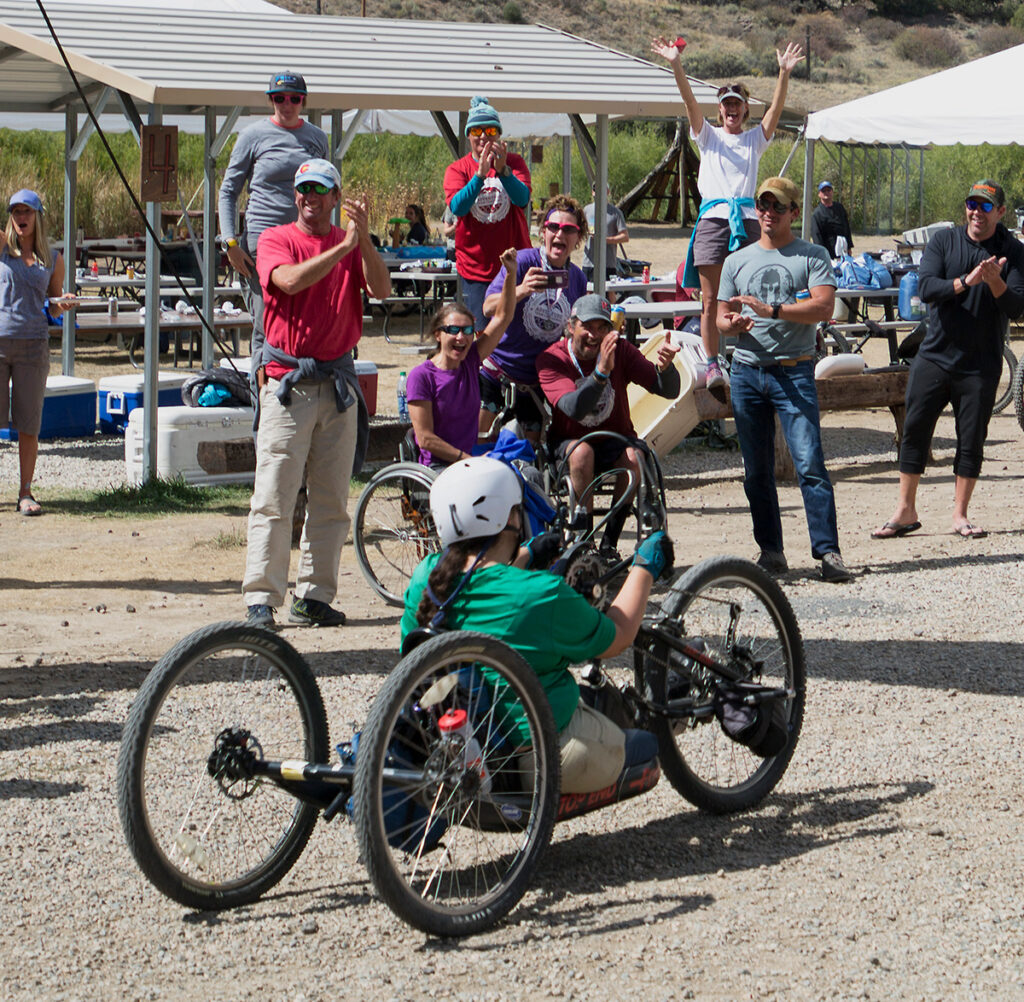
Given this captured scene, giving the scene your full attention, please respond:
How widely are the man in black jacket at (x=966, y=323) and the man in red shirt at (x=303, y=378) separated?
3.41m

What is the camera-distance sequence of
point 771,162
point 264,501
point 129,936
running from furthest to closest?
point 771,162 < point 264,501 < point 129,936

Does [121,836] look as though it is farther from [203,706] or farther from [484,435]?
[484,435]

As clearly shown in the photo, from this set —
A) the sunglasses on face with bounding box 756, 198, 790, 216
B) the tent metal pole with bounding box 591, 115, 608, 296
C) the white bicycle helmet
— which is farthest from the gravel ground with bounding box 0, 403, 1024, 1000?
the tent metal pole with bounding box 591, 115, 608, 296

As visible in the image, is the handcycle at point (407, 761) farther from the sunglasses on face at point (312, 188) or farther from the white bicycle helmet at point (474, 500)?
the sunglasses on face at point (312, 188)

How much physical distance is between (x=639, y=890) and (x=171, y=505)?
6.47 m

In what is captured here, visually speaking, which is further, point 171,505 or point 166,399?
point 166,399

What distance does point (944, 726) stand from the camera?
575 cm

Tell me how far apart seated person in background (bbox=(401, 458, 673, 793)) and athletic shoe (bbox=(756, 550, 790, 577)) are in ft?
13.4

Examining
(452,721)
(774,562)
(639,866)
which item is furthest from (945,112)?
(452,721)

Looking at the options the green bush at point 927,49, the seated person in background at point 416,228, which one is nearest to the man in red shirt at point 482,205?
the seated person in background at point 416,228

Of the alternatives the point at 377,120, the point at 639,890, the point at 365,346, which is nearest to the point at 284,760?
the point at 639,890

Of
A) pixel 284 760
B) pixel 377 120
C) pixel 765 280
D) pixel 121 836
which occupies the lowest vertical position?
pixel 121 836

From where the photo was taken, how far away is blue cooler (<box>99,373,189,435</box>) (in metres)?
12.5

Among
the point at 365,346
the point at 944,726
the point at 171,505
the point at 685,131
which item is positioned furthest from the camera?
the point at 685,131
